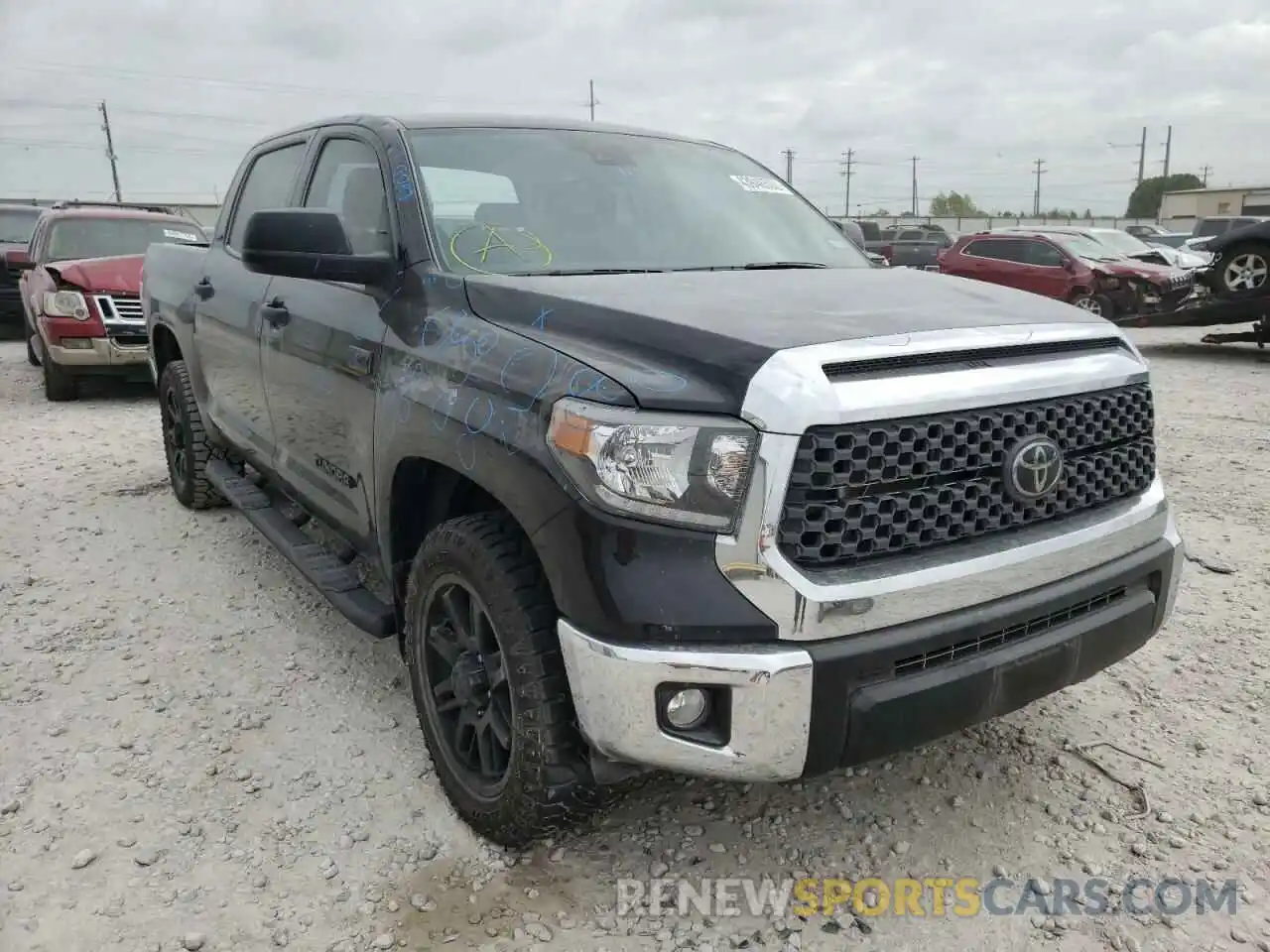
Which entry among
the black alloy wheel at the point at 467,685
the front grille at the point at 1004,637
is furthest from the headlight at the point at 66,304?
the front grille at the point at 1004,637

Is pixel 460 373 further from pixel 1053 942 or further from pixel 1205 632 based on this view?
pixel 1205 632

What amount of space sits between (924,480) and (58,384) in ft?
28.1

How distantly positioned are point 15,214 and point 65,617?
12.2 metres

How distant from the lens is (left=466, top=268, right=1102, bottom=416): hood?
1.98 m

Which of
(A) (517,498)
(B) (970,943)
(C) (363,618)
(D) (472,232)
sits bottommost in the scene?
(B) (970,943)

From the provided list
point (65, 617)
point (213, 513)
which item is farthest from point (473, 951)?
point (213, 513)

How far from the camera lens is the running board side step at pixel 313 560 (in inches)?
117

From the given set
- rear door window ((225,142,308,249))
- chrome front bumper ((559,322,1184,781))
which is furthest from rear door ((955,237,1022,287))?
chrome front bumper ((559,322,1184,781))

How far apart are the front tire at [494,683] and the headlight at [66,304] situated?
6.93 metres

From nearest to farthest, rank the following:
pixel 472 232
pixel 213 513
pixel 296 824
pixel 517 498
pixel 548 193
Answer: pixel 517 498 → pixel 296 824 → pixel 472 232 → pixel 548 193 → pixel 213 513

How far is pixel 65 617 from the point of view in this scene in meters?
3.92

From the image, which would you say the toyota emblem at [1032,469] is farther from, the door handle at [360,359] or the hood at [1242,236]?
the hood at [1242,236]

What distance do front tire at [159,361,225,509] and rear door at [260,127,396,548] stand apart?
1.53 meters

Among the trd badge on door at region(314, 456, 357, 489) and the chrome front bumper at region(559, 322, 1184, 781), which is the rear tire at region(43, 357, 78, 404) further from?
the chrome front bumper at region(559, 322, 1184, 781)
